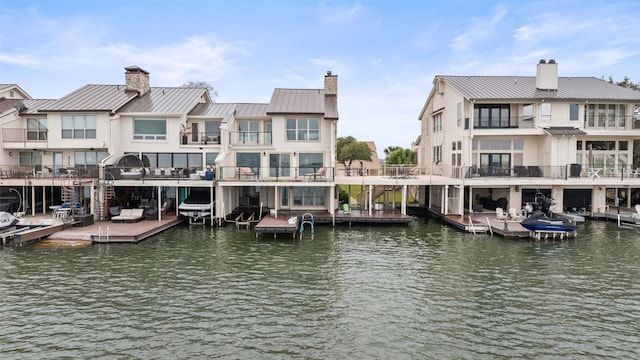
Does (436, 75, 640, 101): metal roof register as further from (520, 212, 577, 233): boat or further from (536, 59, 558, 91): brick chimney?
(520, 212, 577, 233): boat

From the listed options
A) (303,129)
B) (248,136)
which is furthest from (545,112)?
(248,136)

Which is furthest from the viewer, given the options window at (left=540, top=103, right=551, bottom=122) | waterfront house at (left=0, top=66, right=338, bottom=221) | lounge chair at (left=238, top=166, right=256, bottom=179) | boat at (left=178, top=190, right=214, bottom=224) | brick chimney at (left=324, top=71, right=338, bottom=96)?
brick chimney at (left=324, top=71, right=338, bottom=96)

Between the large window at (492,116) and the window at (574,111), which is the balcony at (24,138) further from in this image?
the window at (574,111)

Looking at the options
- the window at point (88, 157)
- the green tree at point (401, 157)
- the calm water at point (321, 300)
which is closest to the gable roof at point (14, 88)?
the window at point (88, 157)

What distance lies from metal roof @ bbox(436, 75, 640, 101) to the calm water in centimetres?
1134

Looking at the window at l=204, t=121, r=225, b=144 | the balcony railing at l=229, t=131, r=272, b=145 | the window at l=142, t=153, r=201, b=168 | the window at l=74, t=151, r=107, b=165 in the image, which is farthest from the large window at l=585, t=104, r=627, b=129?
the window at l=74, t=151, r=107, b=165

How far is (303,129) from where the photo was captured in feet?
88.6

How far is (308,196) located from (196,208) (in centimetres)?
712

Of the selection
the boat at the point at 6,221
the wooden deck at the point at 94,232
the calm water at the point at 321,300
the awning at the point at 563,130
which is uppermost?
the awning at the point at 563,130

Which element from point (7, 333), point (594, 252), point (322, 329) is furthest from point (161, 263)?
point (594, 252)

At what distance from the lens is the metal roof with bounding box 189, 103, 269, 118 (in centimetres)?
2810

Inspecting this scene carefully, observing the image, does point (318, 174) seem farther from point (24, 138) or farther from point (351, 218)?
point (24, 138)

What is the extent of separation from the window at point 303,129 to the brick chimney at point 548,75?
50.0ft

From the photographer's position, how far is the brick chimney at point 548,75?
92.8ft
